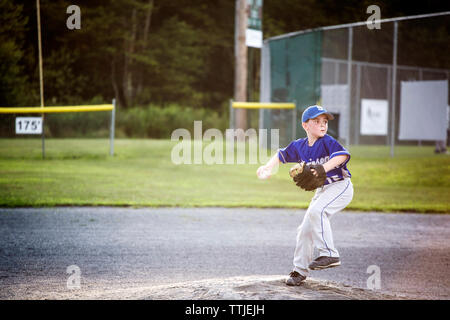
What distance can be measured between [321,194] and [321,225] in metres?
0.30

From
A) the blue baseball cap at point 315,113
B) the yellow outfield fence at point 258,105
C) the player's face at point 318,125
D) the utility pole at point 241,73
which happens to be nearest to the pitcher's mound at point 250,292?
the player's face at point 318,125

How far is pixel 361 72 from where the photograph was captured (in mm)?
17125

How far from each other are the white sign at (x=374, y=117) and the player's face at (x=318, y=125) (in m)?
12.6

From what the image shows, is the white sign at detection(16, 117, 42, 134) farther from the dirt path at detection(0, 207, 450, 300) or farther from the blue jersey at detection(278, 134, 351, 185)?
the blue jersey at detection(278, 134, 351, 185)

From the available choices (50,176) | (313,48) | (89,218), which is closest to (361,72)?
(313,48)

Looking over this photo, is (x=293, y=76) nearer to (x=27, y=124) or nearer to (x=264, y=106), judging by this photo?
(x=264, y=106)

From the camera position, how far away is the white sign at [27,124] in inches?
500

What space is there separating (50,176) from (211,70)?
3230 centimetres

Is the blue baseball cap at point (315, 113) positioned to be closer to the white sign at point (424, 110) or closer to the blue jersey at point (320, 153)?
the blue jersey at point (320, 153)

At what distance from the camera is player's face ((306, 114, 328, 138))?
13.2ft

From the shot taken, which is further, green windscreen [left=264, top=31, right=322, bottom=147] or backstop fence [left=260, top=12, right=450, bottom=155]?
green windscreen [left=264, top=31, right=322, bottom=147]

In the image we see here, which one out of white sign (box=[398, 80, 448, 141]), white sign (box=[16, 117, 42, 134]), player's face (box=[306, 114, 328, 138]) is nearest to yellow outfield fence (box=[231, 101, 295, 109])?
white sign (box=[398, 80, 448, 141])

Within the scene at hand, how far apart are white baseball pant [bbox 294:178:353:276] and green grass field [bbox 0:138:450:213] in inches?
192

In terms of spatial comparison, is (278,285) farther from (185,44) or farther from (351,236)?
(185,44)
